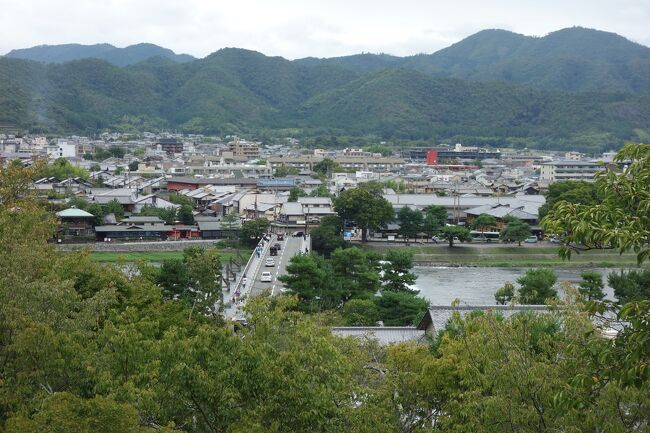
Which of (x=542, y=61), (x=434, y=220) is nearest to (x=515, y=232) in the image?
(x=434, y=220)

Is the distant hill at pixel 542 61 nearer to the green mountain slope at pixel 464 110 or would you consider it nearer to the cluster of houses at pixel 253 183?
the green mountain slope at pixel 464 110

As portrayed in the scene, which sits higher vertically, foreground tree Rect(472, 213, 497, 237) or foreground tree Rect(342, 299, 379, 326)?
foreground tree Rect(342, 299, 379, 326)

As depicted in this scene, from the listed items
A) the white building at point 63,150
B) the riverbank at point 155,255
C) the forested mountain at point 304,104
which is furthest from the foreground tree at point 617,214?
the forested mountain at point 304,104

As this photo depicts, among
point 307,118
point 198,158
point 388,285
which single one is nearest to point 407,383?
point 388,285

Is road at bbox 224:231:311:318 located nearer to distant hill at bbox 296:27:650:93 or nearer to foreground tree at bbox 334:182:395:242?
foreground tree at bbox 334:182:395:242

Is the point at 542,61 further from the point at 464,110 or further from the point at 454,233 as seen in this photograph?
the point at 454,233

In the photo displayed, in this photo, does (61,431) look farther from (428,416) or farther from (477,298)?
(477,298)

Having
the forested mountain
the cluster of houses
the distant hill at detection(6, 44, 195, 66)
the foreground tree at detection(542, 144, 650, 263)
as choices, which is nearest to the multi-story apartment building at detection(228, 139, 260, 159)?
the cluster of houses
